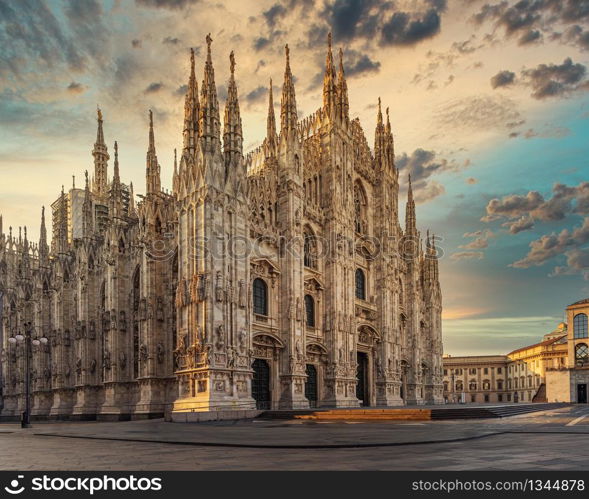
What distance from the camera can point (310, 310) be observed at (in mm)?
48281

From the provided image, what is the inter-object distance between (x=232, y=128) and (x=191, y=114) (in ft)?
10.5

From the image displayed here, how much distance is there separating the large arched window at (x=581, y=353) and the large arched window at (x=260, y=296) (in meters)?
66.1

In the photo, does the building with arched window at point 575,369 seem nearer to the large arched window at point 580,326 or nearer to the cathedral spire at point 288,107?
the large arched window at point 580,326

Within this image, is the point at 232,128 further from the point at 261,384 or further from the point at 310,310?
the point at 261,384

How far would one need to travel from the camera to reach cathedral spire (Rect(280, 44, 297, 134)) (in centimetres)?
4725

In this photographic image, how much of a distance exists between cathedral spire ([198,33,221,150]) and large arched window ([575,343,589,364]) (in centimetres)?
7376

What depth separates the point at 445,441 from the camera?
57.4 ft

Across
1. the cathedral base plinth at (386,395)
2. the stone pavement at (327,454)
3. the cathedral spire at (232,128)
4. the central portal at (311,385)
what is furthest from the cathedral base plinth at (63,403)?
the stone pavement at (327,454)

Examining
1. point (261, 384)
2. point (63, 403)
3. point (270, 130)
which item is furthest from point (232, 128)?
point (63, 403)

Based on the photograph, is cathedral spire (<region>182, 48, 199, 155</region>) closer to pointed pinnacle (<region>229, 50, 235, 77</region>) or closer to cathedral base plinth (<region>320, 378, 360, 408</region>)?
pointed pinnacle (<region>229, 50, 235, 77</region>)

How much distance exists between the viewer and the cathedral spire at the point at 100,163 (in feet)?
230

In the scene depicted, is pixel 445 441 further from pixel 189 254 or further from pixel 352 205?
pixel 352 205
